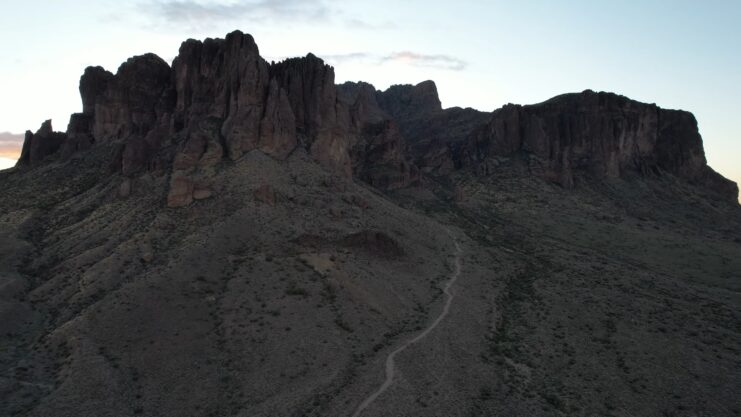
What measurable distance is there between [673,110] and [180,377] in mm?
159253

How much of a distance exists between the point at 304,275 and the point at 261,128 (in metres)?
28.9

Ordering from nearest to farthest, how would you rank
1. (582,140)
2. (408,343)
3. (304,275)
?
(408,343) → (304,275) → (582,140)

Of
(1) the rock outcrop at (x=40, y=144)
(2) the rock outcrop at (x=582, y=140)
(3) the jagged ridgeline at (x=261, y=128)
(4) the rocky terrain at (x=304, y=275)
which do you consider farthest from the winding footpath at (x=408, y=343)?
(1) the rock outcrop at (x=40, y=144)

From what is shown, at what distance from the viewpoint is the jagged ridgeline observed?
81.3 meters

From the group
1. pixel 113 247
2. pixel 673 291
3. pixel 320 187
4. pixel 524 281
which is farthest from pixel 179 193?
pixel 673 291

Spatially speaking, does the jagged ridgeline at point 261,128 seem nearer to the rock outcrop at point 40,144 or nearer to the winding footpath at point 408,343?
the rock outcrop at point 40,144

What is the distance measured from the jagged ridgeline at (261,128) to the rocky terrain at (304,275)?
0.38 meters

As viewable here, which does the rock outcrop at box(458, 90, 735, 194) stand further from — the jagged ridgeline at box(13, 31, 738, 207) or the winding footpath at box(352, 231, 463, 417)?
the winding footpath at box(352, 231, 463, 417)

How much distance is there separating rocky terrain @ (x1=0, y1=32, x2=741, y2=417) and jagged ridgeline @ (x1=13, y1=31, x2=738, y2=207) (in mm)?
376

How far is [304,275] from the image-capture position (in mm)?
60500

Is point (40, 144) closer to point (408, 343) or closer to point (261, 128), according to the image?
point (261, 128)

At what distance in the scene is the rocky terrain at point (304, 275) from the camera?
44594 millimetres

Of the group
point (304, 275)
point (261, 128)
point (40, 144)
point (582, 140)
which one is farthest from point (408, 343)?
point (582, 140)

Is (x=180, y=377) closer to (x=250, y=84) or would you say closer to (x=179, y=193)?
(x=179, y=193)
